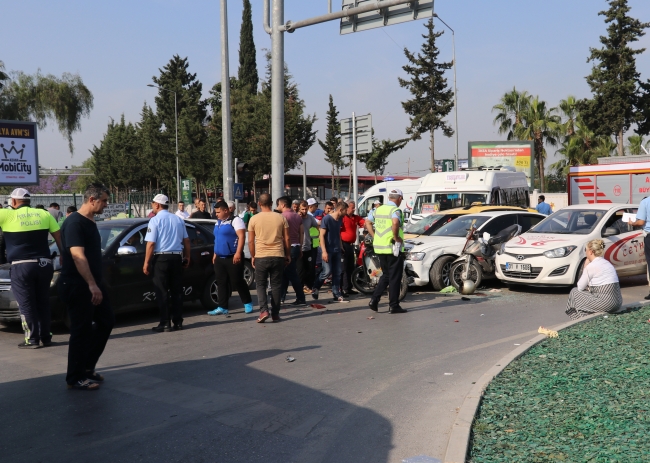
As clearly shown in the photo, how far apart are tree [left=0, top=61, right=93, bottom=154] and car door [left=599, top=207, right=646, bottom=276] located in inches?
1258

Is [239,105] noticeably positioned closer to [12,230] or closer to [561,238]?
[561,238]

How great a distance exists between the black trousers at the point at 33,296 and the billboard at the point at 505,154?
94.9 feet

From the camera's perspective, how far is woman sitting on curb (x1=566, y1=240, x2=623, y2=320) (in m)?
9.25

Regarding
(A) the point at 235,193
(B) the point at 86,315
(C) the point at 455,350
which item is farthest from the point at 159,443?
(A) the point at 235,193

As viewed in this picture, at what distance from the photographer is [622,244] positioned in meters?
13.1

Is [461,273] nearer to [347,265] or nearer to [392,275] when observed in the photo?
[347,265]

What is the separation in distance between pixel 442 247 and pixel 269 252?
15.2 ft

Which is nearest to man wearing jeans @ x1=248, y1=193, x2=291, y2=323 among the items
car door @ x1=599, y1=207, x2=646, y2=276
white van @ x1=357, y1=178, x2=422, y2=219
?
car door @ x1=599, y1=207, x2=646, y2=276

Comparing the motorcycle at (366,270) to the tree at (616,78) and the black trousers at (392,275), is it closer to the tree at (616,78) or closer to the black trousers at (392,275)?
the black trousers at (392,275)

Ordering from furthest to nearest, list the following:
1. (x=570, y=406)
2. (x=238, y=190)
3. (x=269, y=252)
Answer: (x=238, y=190) < (x=269, y=252) < (x=570, y=406)

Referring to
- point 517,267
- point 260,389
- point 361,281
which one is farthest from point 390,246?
point 260,389

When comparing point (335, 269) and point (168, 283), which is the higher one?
point (168, 283)

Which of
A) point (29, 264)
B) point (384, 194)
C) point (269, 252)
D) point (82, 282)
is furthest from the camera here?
point (384, 194)

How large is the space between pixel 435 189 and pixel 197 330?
13066 millimetres
